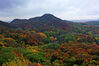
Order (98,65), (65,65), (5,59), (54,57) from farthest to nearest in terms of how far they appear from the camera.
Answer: (54,57)
(65,65)
(98,65)
(5,59)

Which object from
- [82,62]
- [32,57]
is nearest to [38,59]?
[32,57]

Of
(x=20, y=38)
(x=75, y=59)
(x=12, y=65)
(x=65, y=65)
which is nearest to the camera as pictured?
(x=12, y=65)

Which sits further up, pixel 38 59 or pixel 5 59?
pixel 5 59

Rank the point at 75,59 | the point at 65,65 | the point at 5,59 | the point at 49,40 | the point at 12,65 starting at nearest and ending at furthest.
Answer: the point at 12,65
the point at 5,59
the point at 65,65
the point at 75,59
the point at 49,40

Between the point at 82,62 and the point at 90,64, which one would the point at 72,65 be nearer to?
the point at 82,62

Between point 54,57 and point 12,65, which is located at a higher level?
point 12,65

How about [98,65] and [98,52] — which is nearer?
[98,65]

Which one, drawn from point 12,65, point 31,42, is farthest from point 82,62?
point 31,42

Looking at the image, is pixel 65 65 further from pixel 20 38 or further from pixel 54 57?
pixel 20 38

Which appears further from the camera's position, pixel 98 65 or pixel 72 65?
pixel 72 65
